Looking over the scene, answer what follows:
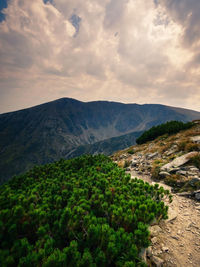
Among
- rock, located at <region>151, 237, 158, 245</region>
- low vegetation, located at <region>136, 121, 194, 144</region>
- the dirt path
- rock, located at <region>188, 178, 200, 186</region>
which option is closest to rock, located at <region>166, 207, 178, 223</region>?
the dirt path

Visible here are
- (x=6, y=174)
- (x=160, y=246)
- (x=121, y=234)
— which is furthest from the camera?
(x=6, y=174)

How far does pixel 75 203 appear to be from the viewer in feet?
12.5

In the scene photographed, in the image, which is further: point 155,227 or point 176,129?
point 176,129

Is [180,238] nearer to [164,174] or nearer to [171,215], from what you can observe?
[171,215]

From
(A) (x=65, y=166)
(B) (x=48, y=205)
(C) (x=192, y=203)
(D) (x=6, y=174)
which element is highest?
(B) (x=48, y=205)

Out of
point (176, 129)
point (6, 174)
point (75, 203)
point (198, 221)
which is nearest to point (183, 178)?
point (198, 221)

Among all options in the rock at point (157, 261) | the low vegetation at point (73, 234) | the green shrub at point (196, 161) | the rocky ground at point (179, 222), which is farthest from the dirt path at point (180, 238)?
the green shrub at point (196, 161)

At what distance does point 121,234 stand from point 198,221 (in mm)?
3581

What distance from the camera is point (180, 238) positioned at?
3.68m

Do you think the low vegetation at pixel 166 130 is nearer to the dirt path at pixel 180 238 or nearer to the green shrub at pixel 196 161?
the green shrub at pixel 196 161

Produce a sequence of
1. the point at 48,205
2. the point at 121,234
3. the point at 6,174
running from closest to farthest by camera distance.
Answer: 1. the point at 121,234
2. the point at 48,205
3. the point at 6,174

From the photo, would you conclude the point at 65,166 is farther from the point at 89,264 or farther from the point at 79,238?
the point at 89,264

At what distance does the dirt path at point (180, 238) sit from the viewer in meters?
3.05

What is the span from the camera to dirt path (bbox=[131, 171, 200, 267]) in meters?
3.05
